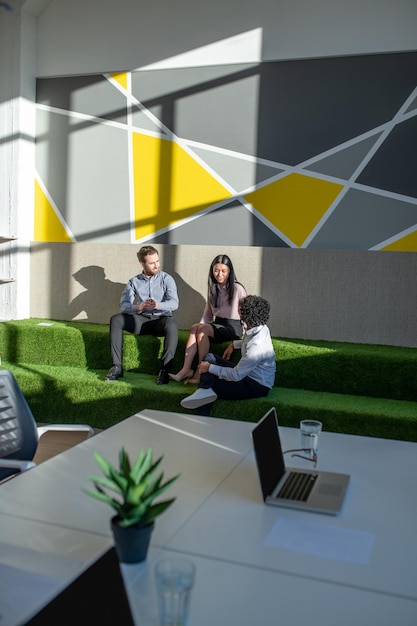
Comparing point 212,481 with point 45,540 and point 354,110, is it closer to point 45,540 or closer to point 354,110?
point 45,540

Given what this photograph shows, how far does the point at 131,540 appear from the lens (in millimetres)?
1611

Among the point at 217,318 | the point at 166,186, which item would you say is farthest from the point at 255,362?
the point at 166,186

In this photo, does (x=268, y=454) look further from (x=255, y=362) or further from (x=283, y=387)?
(x=283, y=387)

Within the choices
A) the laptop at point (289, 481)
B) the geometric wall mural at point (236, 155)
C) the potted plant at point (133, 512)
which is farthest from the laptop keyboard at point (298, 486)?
the geometric wall mural at point (236, 155)

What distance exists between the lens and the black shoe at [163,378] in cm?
527

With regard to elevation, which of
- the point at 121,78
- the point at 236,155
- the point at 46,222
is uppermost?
the point at 121,78

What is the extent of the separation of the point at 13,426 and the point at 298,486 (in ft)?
4.55

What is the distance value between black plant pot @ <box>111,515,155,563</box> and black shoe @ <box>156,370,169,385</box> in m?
3.63

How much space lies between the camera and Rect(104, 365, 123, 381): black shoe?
5.36 meters

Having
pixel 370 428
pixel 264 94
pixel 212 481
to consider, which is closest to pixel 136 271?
pixel 264 94

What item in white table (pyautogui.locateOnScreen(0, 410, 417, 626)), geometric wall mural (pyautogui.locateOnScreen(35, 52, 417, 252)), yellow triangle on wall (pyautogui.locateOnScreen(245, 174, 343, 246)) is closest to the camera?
white table (pyautogui.locateOnScreen(0, 410, 417, 626))

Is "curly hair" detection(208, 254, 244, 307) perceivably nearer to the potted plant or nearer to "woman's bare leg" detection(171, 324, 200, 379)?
"woman's bare leg" detection(171, 324, 200, 379)

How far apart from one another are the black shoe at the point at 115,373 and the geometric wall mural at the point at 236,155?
1.66m

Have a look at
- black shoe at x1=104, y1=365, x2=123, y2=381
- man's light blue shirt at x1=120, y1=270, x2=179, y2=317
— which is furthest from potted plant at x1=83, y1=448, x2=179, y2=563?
man's light blue shirt at x1=120, y1=270, x2=179, y2=317
